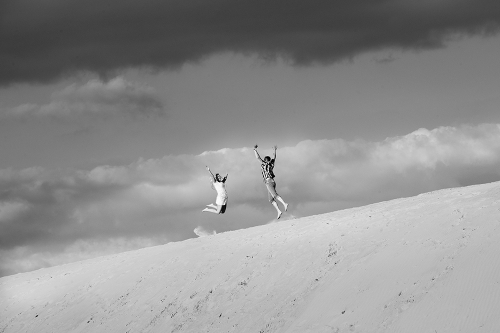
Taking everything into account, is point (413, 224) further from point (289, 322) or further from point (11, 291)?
point (11, 291)

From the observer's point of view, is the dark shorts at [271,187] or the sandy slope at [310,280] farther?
the dark shorts at [271,187]

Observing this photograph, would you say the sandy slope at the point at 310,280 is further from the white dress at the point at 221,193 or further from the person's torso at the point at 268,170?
the white dress at the point at 221,193

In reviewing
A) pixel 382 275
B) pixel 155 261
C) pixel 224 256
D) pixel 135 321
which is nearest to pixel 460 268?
pixel 382 275

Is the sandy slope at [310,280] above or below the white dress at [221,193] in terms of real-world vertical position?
below

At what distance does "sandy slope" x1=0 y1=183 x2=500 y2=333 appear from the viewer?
19.2 m

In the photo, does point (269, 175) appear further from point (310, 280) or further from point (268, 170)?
point (310, 280)

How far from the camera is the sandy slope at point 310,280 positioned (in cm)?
1917

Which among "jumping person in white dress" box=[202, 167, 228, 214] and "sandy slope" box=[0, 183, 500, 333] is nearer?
"sandy slope" box=[0, 183, 500, 333]

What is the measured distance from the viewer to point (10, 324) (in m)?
30.8

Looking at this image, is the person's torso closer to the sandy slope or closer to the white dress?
the sandy slope

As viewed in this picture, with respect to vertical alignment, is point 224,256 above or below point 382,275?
above

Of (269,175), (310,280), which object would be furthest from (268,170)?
(310,280)

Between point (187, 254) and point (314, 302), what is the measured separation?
923cm

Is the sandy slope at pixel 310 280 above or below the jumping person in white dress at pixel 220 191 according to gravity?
below
